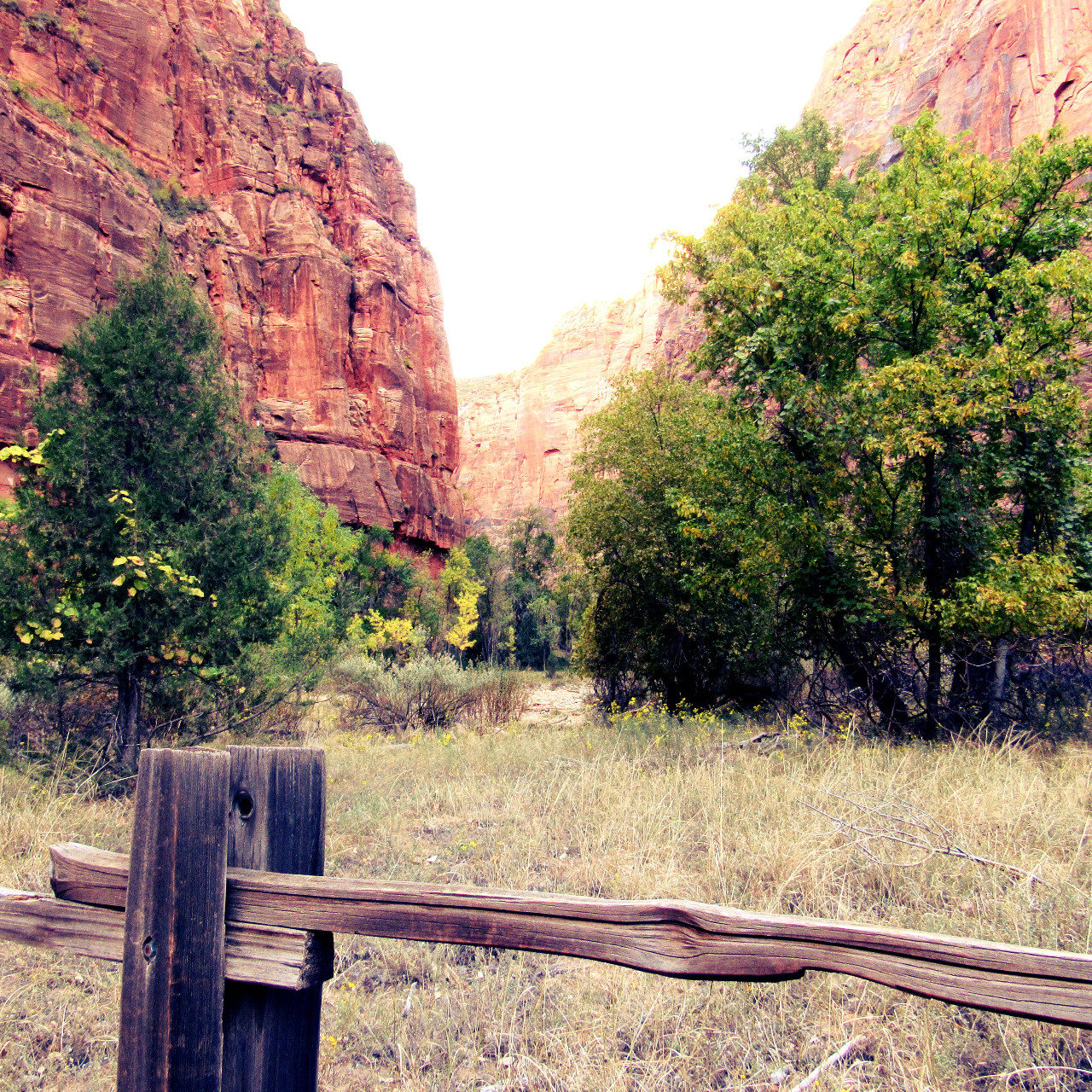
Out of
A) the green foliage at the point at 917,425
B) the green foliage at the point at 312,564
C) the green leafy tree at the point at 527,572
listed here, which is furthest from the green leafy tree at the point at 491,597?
the green foliage at the point at 917,425

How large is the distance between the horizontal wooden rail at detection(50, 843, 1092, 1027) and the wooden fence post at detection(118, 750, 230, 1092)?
0.07 metres

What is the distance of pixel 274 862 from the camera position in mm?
1372

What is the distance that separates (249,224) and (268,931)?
138 ft

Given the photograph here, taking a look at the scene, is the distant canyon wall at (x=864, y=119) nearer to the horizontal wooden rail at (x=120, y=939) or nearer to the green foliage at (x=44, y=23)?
the horizontal wooden rail at (x=120, y=939)

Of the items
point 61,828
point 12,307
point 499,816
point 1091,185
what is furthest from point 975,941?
point 12,307

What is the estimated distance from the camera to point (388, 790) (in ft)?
20.7

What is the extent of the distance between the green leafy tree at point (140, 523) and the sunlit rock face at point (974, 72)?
20.4 m

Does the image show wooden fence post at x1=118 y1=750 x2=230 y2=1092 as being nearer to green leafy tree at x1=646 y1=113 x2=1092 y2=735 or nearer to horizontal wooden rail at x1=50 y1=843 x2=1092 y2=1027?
horizontal wooden rail at x1=50 y1=843 x2=1092 y2=1027

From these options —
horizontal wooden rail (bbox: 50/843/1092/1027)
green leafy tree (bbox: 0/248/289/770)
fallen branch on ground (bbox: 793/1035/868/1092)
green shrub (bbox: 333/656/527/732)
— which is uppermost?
green leafy tree (bbox: 0/248/289/770)

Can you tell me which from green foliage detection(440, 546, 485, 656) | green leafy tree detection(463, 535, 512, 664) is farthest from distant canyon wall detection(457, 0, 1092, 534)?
green foliage detection(440, 546, 485, 656)

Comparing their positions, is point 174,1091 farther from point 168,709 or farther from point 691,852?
Result: point 168,709

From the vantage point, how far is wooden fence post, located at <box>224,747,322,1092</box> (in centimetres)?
130

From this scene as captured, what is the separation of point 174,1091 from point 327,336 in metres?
40.7

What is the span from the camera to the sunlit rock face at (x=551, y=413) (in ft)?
220
